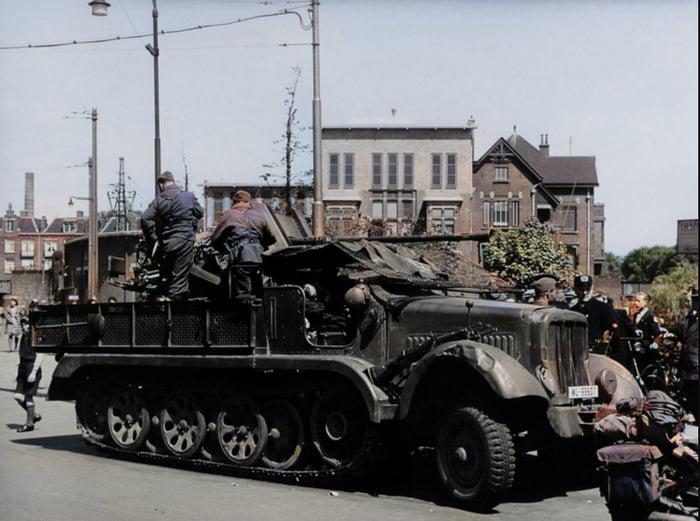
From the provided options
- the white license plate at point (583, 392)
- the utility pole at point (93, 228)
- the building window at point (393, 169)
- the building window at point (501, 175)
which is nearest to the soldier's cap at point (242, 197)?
the white license plate at point (583, 392)

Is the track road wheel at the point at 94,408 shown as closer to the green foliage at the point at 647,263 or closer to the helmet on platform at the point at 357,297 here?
the helmet on platform at the point at 357,297

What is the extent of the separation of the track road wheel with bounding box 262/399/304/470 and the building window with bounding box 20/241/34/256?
126772 millimetres

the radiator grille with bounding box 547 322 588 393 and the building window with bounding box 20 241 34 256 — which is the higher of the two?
the building window with bounding box 20 241 34 256

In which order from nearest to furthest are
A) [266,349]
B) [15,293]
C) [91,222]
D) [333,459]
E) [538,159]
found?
[333,459], [266,349], [91,222], [538,159], [15,293]

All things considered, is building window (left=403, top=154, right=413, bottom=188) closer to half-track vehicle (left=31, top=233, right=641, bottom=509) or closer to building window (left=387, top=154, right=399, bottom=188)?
building window (left=387, top=154, right=399, bottom=188)

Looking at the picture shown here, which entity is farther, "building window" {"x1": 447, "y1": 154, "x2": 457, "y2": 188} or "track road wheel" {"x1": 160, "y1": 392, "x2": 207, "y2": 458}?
"building window" {"x1": 447, "y1": 154, "x2": 457, "y2": 188}

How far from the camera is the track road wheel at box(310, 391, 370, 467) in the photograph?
1055 cm

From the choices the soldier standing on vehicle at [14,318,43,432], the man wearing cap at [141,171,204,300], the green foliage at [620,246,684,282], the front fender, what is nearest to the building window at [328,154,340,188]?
the green foliage at [620,246,684,282]

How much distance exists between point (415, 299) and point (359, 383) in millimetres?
1162

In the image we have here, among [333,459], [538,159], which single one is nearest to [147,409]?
[333,459]

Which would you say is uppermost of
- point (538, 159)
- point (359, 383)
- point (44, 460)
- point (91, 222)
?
point (538, 159)

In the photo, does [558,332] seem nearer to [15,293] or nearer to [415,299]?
[415,299]

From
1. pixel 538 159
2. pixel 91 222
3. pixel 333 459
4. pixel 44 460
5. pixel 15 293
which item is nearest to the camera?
pixel 333 459

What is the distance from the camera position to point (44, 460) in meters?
12.3
